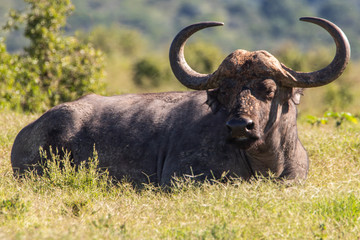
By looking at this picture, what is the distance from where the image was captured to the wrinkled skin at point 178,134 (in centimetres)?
504

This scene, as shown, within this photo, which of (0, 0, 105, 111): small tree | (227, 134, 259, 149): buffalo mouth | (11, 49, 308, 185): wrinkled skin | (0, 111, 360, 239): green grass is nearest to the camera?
(0, 111, 360, 239): green grass

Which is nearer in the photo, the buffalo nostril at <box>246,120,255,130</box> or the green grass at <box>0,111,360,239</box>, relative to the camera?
the green grass at <box>0,111,360,239</box>

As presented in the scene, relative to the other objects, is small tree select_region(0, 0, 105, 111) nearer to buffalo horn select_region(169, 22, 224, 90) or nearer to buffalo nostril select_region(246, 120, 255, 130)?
buffalo horn select_region(169, 22, 224, 90)

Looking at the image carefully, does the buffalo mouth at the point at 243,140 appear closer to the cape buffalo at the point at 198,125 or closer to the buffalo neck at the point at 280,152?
the cape buffalo at the point at 198,125

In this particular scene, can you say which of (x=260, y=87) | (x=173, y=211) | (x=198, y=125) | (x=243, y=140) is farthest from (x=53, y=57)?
(x=173, y=211)

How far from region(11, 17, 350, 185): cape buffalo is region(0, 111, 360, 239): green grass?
1.11ft

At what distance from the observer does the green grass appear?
3729 millimetres

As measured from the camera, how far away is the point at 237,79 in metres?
5.03

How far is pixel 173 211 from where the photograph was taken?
14.3 ft

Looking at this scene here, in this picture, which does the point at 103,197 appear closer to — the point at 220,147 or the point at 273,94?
the point at 220,147

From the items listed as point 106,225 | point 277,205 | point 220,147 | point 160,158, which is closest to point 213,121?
point 220,147

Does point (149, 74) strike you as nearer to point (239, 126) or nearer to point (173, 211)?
point (239, 126)

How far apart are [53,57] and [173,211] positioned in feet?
29.6

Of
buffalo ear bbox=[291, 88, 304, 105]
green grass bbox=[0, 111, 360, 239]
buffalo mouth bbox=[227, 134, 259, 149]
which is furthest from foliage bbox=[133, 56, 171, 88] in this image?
buffalo mouth bbox=[227, 134, 259, 149]
